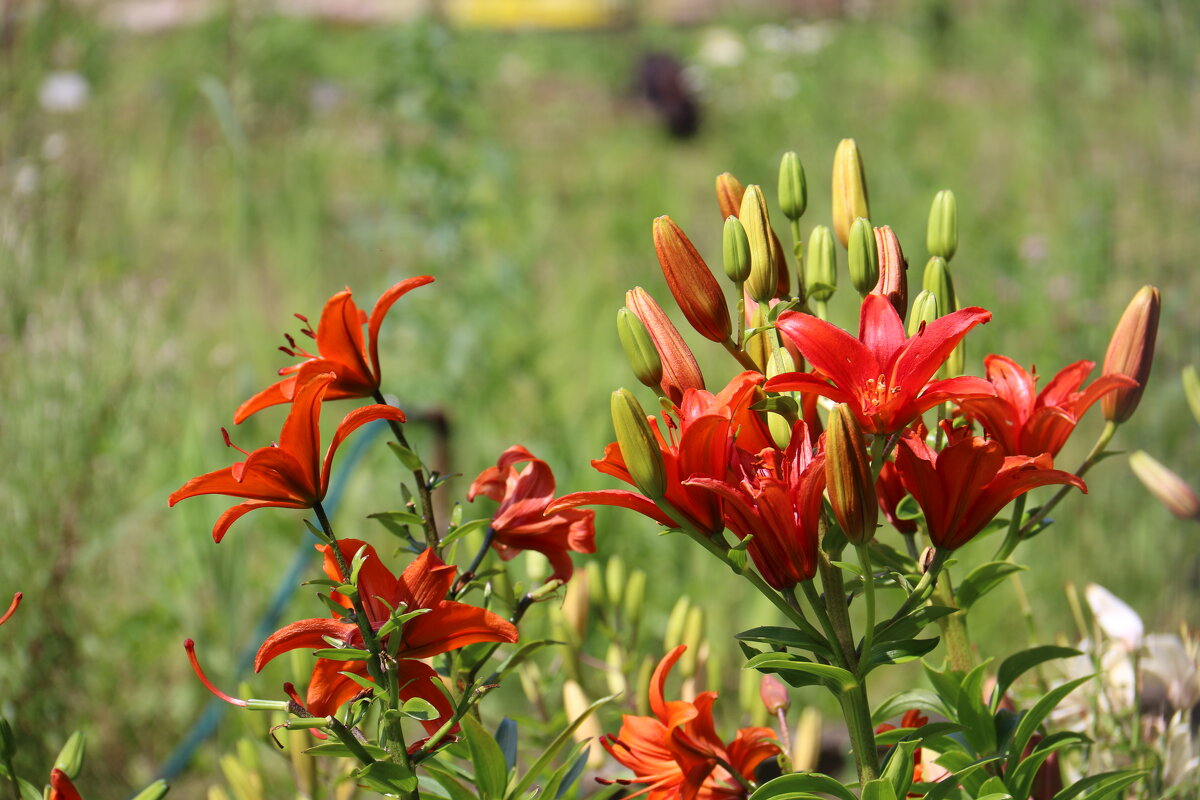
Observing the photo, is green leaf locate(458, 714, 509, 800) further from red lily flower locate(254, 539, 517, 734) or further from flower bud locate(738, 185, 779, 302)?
flower bud locate(738, 185, 779, 302)

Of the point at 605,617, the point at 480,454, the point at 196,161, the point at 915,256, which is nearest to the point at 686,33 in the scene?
the point at 196,161

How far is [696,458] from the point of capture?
0.41 m

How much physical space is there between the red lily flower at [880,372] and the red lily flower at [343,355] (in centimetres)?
16

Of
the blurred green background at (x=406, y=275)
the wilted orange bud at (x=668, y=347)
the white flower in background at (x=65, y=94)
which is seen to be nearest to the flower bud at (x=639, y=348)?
the wilted orange bud at (x=668, y=347)

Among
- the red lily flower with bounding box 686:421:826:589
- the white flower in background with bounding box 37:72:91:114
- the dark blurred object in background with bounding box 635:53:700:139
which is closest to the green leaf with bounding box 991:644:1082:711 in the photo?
the red lily flower with bounding box 686:421:826:589

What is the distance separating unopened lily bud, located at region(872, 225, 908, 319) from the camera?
0.48 m

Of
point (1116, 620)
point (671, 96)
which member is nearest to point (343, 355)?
point (1116, 620)

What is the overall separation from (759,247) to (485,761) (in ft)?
0.83

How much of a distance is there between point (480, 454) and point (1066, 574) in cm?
93

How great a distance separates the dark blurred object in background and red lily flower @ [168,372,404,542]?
4.36 metres

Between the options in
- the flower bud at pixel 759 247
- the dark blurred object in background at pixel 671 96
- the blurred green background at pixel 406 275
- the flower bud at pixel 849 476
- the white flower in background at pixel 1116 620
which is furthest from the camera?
the dark blurred object in background at pixel 671 96

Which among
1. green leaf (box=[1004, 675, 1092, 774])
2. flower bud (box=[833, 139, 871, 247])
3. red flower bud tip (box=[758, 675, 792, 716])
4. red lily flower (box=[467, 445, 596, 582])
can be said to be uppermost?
flower bud (box=[833, 139, 871, 247])

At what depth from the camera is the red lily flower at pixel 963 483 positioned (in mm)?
416

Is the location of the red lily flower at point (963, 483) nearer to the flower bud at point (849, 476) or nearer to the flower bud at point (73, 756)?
the flower bud at point (849, 476)
